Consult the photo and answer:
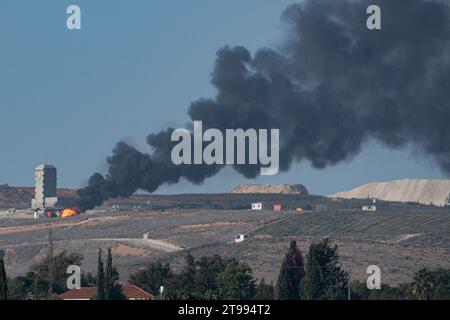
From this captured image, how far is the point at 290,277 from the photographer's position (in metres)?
139

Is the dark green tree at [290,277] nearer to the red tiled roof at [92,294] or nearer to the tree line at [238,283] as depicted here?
the tree line at [238,283]

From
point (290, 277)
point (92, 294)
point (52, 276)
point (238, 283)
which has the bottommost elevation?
point (92, 294)

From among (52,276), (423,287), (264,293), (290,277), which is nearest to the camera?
(423,287)

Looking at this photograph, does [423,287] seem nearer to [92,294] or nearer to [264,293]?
[264,293]

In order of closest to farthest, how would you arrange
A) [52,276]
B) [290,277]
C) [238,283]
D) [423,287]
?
[423,287] < [290,277] < [238,283] < [52,276]

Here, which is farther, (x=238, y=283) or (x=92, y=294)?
(x=238, y=283)

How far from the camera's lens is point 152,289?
154m

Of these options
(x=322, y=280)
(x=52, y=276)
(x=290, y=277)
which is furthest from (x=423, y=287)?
(x=52, y=276)

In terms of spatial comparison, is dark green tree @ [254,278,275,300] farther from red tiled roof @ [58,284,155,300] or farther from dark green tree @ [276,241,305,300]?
red tiled roof @ [58,284,155,300]

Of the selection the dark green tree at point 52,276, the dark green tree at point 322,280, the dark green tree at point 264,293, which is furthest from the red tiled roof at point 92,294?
the dark green tree at point 322,280

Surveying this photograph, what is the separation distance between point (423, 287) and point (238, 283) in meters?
19.9

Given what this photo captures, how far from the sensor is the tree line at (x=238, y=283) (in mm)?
131125
